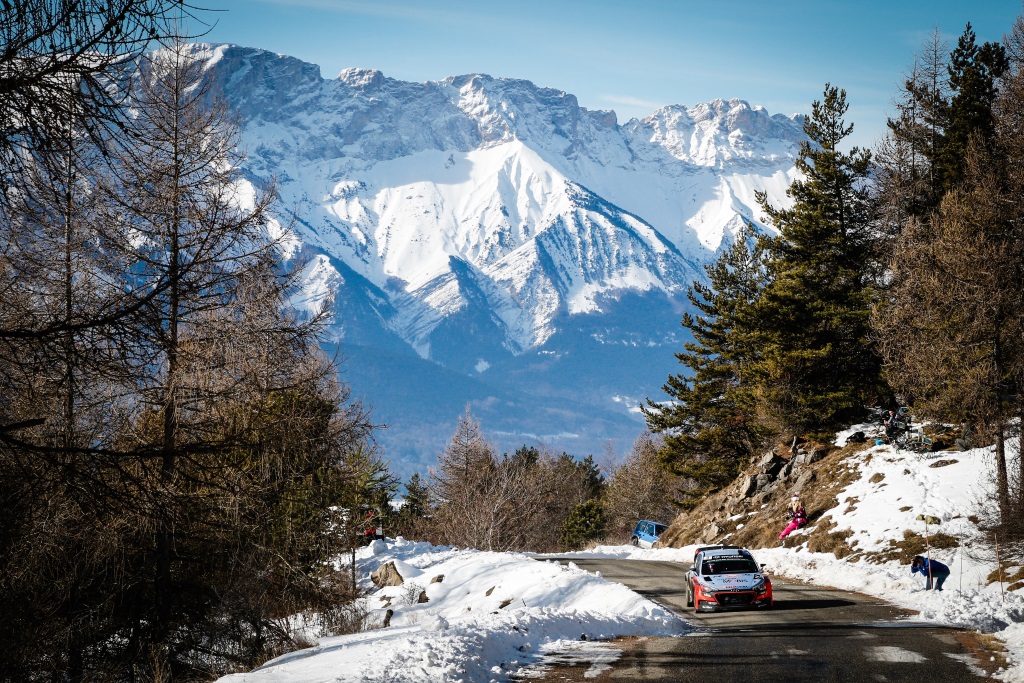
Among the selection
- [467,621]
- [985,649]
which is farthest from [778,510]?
[467,621]

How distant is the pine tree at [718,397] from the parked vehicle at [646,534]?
2932 millimetres

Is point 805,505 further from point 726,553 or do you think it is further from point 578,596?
point 578,596

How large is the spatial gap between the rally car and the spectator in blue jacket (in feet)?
13.0

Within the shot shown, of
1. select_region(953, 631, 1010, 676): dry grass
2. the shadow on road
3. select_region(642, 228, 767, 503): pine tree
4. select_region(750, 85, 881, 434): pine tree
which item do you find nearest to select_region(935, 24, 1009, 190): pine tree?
select_region(750, 85, 881, 434): pine tree

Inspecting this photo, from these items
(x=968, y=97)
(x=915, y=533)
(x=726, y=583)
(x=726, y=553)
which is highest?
(x=968, y=97)

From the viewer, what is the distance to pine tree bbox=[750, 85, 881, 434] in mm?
38938

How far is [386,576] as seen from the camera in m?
31.8

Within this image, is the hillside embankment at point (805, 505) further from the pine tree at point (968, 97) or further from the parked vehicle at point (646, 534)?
the pine tree at point (968, 97)

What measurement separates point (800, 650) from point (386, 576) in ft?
68.5

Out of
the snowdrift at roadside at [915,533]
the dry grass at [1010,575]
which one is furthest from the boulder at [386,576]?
the dry grass at [1010,575]

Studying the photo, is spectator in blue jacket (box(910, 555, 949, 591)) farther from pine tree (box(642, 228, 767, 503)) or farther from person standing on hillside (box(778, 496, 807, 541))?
pine tree (box(642, 228, 767, 503))

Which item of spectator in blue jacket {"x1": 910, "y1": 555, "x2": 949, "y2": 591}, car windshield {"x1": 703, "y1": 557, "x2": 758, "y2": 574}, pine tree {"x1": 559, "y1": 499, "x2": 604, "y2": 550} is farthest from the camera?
pine tree {"x1": 559, "y1": 499, "x2": 604, "y2": 550}

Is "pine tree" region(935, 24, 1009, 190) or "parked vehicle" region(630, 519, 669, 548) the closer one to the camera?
"pine tree" region(935, 24, 1009, 190)

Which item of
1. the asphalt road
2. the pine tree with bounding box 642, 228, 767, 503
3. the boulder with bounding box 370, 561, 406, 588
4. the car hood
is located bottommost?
the boulder with bounding box 370, 561, 406, 588
